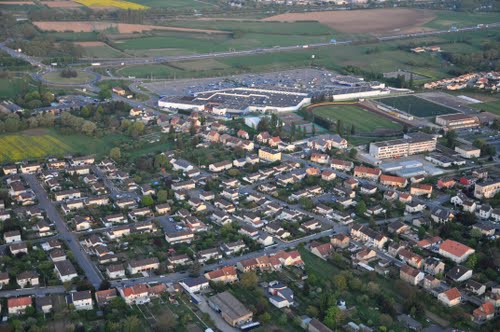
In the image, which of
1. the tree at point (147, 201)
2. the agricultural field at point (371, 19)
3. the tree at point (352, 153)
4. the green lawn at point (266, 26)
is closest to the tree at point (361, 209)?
the tree at point (352, 153)

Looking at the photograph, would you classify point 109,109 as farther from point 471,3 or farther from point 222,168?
point 471,3

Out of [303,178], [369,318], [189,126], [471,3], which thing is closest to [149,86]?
[189,126]

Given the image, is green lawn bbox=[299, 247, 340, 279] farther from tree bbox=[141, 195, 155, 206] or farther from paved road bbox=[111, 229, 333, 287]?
tree bbox=[141, 195, 155, 206]

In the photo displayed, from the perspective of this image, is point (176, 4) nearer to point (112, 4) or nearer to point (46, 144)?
point (112, 4)

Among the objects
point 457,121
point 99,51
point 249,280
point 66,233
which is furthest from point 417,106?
point 99,51

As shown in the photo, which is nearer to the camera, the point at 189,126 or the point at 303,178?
the point at 303,178

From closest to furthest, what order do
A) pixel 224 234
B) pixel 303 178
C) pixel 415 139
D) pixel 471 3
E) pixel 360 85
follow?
1. pixel 224 234
2. pixel 303 178
3. pixel 415 139
4. pixel 360 85
5. pixel 471 3
